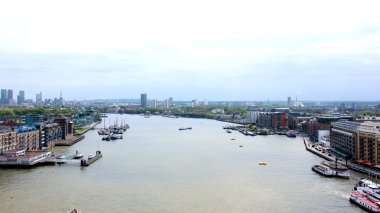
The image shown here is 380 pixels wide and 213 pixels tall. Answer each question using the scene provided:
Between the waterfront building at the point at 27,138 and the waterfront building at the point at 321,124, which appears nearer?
the waterfront building at the point at 27,138

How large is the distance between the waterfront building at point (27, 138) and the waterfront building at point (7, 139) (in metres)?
0.24

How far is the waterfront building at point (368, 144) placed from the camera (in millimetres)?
11820

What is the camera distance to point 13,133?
14.5 meters

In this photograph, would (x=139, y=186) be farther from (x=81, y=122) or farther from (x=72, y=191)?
(x=81, y=122)

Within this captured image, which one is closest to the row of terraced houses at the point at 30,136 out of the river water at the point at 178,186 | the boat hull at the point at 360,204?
the river water at the point at 178,186

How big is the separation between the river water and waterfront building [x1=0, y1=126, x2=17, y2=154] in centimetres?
244

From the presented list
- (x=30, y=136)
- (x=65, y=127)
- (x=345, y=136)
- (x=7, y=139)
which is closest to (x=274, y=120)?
(x=345, y=136)

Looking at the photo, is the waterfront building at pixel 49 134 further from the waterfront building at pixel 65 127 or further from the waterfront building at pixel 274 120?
the waterfront building at pixel 274 120

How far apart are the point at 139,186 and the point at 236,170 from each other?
343 cm

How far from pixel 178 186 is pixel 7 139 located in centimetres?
770

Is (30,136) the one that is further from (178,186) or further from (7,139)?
(178,186)

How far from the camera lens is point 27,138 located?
50.9 feet

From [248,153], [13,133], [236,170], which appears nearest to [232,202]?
[236,170]

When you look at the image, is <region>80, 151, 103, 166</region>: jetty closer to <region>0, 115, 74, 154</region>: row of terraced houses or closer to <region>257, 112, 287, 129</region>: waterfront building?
<region>0, 115, 74, 154</region>: row of terraced houses
